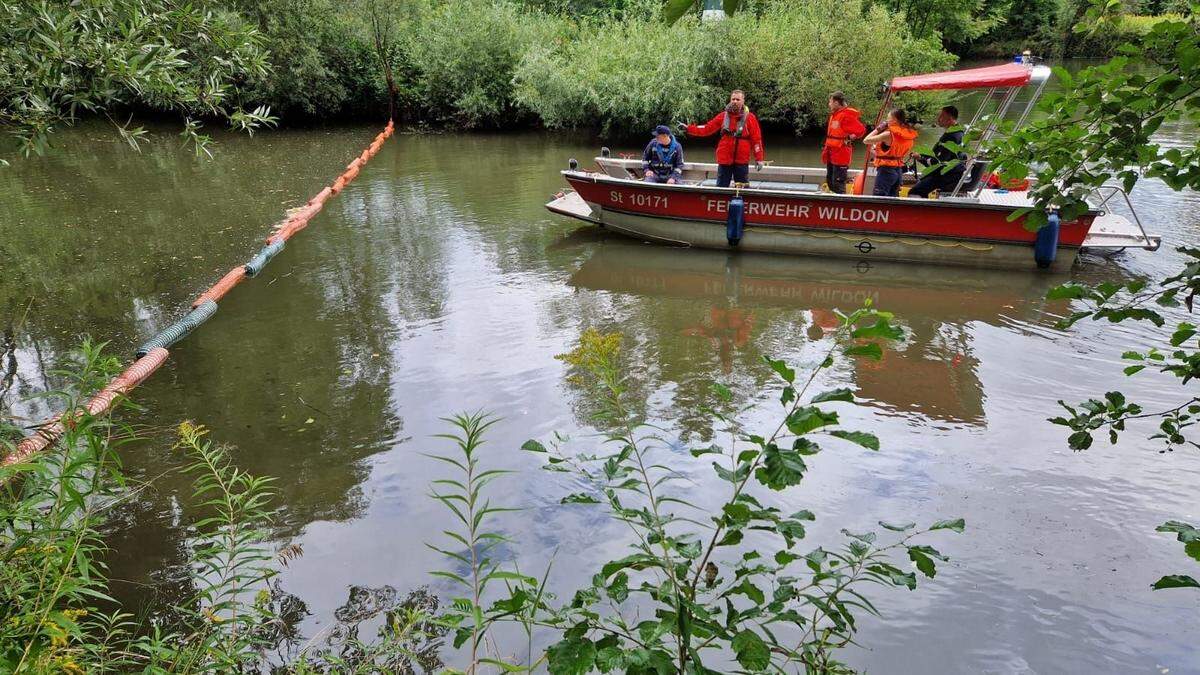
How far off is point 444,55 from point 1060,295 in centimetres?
2175

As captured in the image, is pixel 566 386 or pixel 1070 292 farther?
pixel 566 386

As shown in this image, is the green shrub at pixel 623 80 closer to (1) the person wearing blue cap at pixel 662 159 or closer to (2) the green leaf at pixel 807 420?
(1) the person wearing blue cap at pixel 662 159

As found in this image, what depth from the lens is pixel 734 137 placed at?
404 inches

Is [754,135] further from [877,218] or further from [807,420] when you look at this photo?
[807,420]

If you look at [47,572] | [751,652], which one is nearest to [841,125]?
[751,652]

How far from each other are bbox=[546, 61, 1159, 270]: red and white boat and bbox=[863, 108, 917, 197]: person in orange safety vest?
10.7 inches

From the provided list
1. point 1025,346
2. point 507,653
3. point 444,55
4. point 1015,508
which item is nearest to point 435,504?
point 507,653

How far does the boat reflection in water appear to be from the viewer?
683 centimetres

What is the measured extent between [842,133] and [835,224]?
115 cm

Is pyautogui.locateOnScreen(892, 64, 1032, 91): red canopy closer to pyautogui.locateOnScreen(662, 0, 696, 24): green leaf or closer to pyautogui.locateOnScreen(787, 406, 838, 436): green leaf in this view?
pyautogui.locateOnScreen(787, 406, 838, 436): green leaf

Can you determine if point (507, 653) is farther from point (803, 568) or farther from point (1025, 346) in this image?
point (1025, 346)

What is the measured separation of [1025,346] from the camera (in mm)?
7508

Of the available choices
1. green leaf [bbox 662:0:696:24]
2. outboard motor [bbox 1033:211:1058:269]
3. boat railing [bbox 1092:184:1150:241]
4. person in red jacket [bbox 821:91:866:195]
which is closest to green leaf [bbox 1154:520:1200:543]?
boat railing [bbox 1092:184:1150:241]

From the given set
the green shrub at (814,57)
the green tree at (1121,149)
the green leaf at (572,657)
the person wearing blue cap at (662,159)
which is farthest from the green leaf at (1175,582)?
the green shrub at (814,57)
